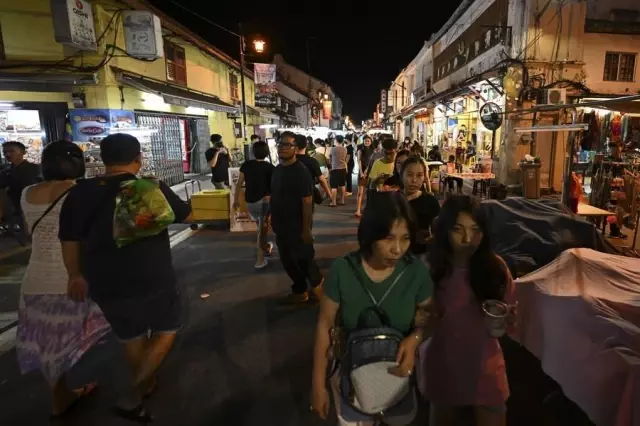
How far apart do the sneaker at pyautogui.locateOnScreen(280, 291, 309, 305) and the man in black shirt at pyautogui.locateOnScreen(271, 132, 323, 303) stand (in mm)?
301

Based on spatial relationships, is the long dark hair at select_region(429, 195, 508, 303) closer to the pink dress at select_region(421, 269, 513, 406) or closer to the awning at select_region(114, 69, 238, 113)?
the pink dress at select_region(421, 269, 513, 406)

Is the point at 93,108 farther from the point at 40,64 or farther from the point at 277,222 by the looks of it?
the point at 277,222

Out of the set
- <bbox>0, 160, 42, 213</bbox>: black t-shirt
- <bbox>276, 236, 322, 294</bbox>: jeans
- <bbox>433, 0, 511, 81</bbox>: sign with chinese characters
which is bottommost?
<bbox>276, 236, 322, 294</bbox>: jeans

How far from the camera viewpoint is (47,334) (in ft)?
9.40

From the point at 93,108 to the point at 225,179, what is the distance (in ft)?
13.3

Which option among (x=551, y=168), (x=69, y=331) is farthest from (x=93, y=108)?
(x=551, y=168)

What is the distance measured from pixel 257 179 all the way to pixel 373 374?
13.9ft

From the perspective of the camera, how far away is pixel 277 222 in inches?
185

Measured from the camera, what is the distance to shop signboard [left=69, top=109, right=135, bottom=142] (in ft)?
33.9

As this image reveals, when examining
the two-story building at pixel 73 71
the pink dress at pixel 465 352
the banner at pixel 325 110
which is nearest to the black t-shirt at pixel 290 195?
the pink dress at pixel 465 352

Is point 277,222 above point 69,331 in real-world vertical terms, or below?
above

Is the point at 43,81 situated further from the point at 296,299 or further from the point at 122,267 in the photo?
the point at 122,267

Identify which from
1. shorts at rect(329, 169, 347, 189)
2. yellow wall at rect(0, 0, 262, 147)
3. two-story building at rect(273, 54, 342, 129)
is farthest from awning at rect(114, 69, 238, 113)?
two-story building at rect(273, 54, 342, 129)

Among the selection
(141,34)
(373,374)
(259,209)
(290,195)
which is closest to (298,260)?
(290,195)
